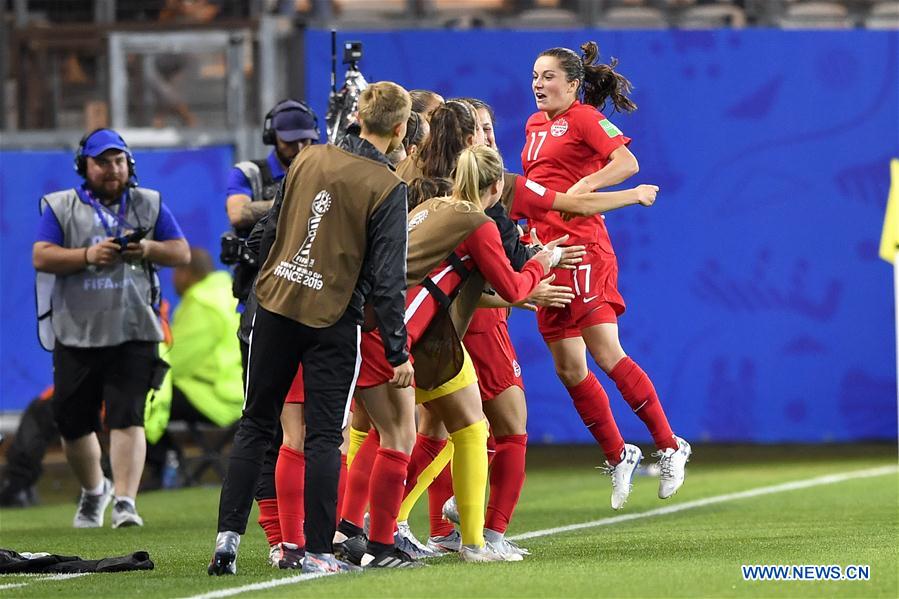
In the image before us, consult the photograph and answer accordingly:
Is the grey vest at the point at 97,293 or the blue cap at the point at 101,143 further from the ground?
the blue cap at the point at 101,143

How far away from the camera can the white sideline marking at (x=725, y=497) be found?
859 cm

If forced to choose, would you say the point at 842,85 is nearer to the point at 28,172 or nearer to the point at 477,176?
Answer: the point at 28,172

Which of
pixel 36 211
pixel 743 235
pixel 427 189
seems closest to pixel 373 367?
pixel 427 189

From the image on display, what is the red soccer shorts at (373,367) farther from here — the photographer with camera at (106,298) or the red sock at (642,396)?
the photographer with camera at (106,298)

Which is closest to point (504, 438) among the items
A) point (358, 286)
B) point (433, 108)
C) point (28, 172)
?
point (358, 286)

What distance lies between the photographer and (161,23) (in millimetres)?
14695

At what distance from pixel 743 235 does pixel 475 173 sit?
769 centimetres

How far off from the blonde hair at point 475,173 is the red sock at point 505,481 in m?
1.07

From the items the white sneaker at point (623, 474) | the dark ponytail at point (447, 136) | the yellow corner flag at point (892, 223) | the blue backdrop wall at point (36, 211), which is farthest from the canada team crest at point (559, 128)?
the blue backdrop wall at point (36, 211)

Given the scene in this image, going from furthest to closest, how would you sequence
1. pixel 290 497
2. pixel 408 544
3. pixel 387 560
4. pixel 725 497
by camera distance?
1. pixel 725 497
2. pixel 408 544
3. pixel 290 497
4. pixel 387 560

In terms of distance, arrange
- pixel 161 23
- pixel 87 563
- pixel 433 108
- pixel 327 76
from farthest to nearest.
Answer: pixel 161 23
pixel 327 76
pixel 433 108
pixel 87 563

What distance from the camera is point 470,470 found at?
6.80m

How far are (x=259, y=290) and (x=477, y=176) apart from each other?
972 mm

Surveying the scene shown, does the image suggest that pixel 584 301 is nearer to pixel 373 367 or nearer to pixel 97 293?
pixel 373 367
